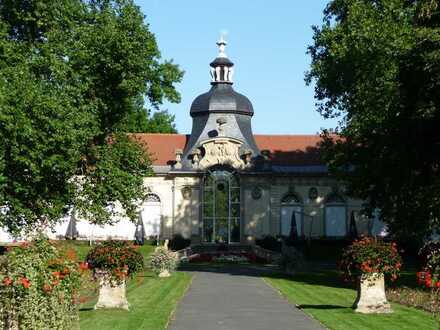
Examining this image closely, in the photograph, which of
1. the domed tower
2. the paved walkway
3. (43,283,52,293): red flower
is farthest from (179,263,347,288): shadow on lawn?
(43,283,52,293): red flower

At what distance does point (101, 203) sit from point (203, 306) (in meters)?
10.7

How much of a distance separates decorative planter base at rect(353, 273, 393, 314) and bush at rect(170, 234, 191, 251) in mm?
32532

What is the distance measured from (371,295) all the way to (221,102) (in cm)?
3755

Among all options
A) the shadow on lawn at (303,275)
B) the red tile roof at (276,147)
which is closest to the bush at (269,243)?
the red tile roof at (276,147)

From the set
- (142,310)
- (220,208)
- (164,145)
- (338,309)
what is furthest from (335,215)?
(142,310)

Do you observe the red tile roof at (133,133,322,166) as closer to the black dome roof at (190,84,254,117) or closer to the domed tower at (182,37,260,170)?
the domed tower at (182,37,260,170)

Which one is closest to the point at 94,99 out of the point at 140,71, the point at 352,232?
the point at 140,71

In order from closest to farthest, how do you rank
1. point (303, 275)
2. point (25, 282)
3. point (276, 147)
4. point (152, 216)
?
point (25, 282) < point (303, 275) < point (152, 216) < point (276, 147)

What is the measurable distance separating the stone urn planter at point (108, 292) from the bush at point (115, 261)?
7 cm

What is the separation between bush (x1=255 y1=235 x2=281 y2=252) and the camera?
49.4m

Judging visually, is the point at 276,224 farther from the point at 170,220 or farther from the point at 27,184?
the point at 27,184

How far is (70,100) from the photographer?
A: 85.7 ft

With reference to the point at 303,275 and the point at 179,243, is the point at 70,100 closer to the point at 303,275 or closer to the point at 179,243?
the point at 303,275

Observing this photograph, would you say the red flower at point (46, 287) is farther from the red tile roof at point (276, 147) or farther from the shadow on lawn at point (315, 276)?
the red tile roof at point (276, 147)
